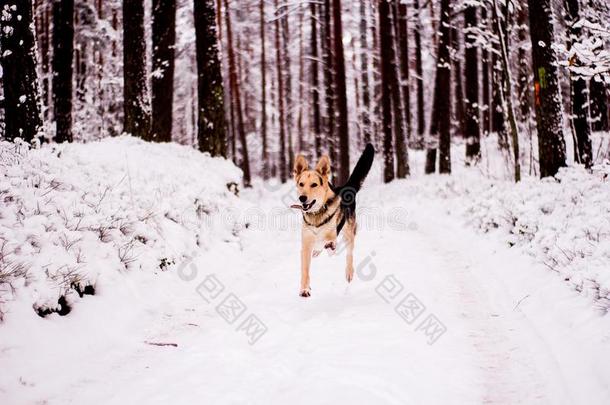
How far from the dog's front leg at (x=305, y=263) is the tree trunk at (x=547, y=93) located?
6457mm

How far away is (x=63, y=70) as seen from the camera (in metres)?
11.5

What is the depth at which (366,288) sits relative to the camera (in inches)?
211

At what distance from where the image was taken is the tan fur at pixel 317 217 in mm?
5281

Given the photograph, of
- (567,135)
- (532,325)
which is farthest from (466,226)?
(567,135)

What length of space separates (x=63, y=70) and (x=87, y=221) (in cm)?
925

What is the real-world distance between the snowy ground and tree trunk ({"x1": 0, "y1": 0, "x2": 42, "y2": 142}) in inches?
139

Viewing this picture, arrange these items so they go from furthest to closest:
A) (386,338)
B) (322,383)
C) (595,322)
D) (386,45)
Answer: (386,45), (386,338), (595,322), (322,383)

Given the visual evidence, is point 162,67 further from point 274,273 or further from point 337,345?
point 337,345

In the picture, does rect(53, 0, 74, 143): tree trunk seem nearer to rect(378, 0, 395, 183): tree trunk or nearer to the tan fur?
the tan fur

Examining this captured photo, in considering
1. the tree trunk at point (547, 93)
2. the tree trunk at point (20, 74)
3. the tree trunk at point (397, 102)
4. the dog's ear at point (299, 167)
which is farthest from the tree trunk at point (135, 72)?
the tree trunk at point (397, 102)

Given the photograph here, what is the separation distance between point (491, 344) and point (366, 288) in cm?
193

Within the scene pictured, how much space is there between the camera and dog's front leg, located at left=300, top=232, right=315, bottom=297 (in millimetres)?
5141

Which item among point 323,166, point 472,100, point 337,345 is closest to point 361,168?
point 323,166

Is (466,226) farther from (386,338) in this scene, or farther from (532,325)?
(386,338)
